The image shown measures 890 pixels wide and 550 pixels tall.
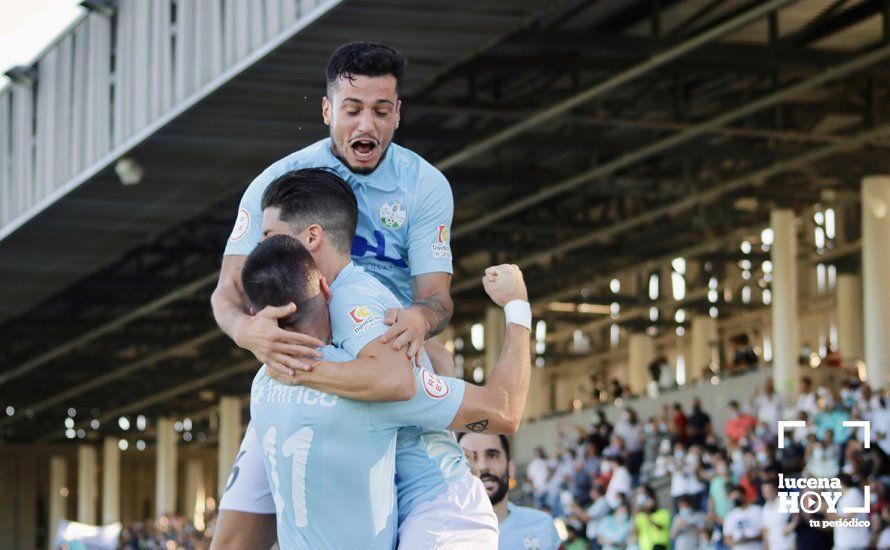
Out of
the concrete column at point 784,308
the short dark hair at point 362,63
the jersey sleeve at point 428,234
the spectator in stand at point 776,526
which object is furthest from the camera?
the concrete column at point 784,308

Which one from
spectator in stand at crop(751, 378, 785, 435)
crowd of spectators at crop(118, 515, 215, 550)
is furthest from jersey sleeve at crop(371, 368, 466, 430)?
crowd of spectators at crop(118, 515, 215, 550)

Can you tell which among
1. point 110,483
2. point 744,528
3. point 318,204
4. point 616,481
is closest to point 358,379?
point 318,204

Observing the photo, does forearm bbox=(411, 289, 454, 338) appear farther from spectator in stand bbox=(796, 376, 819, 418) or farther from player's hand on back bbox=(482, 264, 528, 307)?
spectator in stand bbox=(796, 376, 819, 418)

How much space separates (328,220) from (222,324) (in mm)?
659

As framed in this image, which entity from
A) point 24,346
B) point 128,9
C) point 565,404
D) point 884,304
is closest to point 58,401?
point 24,346

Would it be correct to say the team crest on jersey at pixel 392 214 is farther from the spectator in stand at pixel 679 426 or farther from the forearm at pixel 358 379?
the spectator in stand at pixel 679 426

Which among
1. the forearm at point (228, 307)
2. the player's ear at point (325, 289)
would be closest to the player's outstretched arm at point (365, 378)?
the player's ear at point (325, 289)

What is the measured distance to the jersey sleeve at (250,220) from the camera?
6.26 meters

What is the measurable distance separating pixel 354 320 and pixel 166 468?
6761cm

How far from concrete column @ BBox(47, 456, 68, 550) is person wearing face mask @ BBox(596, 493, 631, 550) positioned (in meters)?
59.4

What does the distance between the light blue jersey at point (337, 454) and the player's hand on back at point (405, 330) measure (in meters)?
0.10

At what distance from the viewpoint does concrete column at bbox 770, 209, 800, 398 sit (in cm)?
3700

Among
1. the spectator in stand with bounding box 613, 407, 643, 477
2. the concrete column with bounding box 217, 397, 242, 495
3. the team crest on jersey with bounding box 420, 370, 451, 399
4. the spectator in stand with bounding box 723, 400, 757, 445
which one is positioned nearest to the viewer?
the team crest on jersey with bounding box 420, 370, 451, 399

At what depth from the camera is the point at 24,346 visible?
5153 cm
